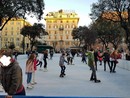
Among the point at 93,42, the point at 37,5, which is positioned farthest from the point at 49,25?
the point at 37,5

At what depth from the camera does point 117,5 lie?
129ft

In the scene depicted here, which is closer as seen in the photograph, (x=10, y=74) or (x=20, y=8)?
(x=10, y=74)

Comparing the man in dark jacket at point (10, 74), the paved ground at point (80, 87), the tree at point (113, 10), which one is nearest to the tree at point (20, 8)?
the tree at point (113, 10)

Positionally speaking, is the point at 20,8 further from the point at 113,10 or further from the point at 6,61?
the point at 6,61

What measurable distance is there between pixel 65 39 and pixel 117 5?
123646mm

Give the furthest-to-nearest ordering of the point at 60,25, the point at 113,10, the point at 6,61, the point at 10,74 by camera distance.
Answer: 1. the point at 60,25
2. the point at 113,10
3. the point at 10,74
4. the point at 6,61

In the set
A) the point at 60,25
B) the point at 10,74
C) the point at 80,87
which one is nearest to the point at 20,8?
the point at 80,87

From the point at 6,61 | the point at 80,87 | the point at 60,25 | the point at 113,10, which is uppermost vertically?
the point at 60,25

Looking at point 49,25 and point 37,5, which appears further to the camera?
point 49,25

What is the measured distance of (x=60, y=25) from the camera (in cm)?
16775

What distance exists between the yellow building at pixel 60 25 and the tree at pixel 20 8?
11748cm

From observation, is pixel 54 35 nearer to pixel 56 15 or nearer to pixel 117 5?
pixel 56 15

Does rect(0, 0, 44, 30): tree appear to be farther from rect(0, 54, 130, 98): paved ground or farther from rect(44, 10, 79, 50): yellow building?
rect(44, 10, 79, 50): yellow building

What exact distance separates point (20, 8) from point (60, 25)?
126 metres
